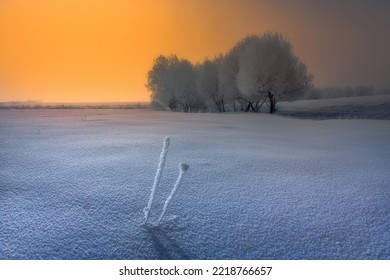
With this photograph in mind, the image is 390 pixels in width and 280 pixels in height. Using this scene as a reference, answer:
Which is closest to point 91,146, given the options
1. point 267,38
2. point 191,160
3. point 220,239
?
point 191,160

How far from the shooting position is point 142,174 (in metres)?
1.64

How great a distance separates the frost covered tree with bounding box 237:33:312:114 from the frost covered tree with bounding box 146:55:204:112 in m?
5.96

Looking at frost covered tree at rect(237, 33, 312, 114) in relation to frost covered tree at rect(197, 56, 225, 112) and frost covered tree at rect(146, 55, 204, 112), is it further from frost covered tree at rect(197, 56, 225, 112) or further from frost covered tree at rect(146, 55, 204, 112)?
frost covered tree at rect(146, 55, 204, 112)

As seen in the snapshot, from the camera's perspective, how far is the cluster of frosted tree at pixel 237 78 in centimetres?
1385

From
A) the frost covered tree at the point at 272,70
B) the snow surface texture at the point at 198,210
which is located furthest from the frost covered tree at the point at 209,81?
the snow surface texture at the point at 198,210

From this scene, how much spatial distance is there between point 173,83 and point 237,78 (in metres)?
6.08

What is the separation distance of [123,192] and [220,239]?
0.61 metres

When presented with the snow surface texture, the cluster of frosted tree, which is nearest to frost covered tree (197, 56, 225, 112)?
the cluster of frosted tree

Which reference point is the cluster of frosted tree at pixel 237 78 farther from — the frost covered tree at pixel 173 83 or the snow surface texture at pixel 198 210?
the snow surface texture at pixel 198 210

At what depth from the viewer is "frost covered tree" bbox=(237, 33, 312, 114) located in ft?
45.1

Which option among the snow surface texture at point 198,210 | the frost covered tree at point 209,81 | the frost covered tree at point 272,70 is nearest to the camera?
the snow surface texture at point 198,210

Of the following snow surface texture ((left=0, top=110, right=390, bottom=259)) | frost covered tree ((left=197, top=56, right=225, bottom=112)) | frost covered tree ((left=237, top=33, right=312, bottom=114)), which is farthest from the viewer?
frost covered tree ((left=197, top=56, right=225, bottom=112))

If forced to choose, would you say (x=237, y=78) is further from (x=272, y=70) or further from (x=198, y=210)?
(x=198, y=210)

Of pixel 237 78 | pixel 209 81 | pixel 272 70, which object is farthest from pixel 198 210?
pixel 209 81
